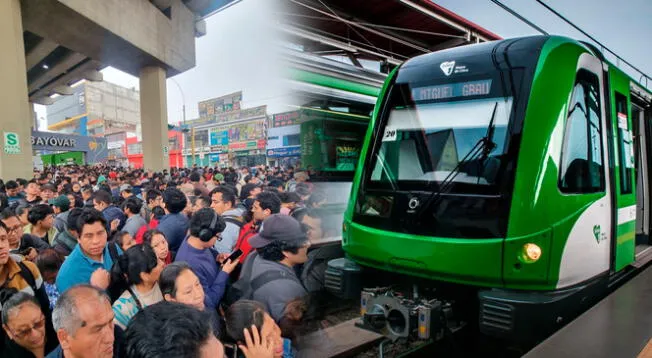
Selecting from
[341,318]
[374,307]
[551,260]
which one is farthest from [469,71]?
[341,318]

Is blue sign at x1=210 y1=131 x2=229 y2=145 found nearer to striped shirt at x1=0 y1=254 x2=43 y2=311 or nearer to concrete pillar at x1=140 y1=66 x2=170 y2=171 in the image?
concrete pillar at x1=140 y1=66 x2=170 y2=171

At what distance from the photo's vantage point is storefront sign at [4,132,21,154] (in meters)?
10.5

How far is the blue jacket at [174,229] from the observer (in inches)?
150

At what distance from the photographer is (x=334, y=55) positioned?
8555mm

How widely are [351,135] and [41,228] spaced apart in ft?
11.6

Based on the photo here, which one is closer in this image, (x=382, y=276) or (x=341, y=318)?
(x=382, y=276)

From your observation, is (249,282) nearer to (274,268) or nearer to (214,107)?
(274,268)

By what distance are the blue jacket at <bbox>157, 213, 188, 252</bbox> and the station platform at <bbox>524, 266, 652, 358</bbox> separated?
2.95m

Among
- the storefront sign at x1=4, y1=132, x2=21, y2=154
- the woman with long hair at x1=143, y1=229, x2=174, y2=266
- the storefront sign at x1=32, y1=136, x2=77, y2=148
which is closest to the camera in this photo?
the woman with long hair at x1=143, y1=229, x2=174, y2=266

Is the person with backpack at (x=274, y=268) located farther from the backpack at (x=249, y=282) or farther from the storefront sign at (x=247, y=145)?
the storefront sign at (x=247, y=145)

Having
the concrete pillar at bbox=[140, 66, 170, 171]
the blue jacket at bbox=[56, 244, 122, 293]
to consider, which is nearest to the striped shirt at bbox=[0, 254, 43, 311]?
the blue jacket at bbox=[56, 244, 122, 293]

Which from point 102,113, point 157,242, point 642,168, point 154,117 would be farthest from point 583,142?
point 102,113

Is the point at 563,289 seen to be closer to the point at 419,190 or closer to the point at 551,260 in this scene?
the point at 551,260

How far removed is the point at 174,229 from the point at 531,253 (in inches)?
117
